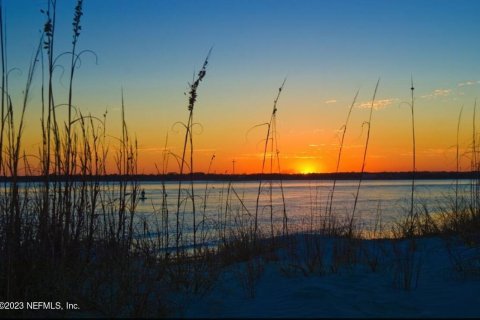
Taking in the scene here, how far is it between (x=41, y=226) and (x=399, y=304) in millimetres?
3079

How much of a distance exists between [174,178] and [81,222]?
1434 mm

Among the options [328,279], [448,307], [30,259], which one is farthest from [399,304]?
[30,259]

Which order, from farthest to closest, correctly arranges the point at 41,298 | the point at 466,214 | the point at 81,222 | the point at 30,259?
the point at 466,214
the point at 81,222
the point at 30,259
the point at 41,298

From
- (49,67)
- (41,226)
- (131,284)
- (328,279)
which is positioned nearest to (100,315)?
(131,284)

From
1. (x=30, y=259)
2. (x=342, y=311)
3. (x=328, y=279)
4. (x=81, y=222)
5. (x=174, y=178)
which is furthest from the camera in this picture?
(x=174, y=178)

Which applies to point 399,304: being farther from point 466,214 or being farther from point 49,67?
point 466,214

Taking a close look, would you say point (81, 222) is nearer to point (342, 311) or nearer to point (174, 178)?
point (174, 178)

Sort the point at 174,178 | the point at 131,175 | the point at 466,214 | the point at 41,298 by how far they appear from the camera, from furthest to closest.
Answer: the point at 466,214, the point at 174,178, the point at 131,175, the point at 41,298

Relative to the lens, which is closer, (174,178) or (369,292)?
(369,292)

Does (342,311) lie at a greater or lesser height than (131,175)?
lesser

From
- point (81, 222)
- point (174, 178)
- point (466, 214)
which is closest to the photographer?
point (81, 222)

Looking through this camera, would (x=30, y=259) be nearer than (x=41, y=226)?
Yes

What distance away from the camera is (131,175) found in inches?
206

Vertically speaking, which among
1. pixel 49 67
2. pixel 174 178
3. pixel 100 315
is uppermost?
pixel 49 67
